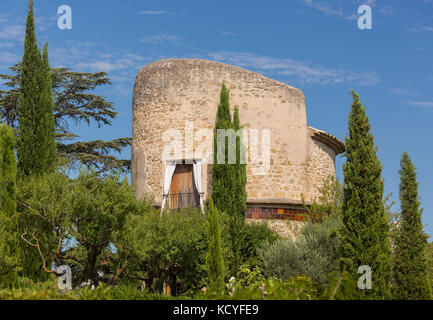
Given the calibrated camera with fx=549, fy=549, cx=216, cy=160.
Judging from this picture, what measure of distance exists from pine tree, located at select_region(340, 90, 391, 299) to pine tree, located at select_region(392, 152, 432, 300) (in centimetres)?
318

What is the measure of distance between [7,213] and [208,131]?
8544mm

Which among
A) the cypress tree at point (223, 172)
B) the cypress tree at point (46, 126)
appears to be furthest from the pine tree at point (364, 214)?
the cypress tree at point (46, 126)

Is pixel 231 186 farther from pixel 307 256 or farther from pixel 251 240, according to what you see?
pixel 307 256

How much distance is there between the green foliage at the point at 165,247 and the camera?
50.8ft

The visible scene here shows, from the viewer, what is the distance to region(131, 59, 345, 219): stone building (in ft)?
68.5

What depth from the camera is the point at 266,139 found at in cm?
2123

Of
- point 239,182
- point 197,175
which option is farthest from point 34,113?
point 239,182

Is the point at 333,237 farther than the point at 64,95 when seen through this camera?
No

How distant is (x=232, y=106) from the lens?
21422 millimetres

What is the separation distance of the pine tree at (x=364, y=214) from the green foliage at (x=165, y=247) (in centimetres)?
437

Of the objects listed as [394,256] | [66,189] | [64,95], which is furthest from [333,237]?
[64,95]

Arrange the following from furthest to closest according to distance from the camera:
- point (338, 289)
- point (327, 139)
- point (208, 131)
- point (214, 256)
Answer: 1. point (327, 139)
2. point (208, 131)
3. point (214, 256)
4. point (338, 289)

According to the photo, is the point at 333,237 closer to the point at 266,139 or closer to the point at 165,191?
the point at 266,139
